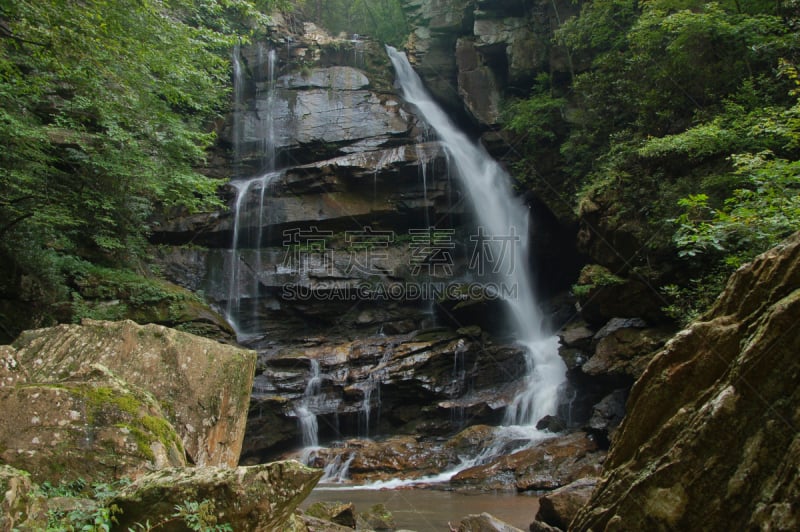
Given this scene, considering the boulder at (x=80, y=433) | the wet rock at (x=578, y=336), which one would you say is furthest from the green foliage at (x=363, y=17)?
the boulder at (x=80, y=433)

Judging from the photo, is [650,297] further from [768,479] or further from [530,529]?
[768,479]

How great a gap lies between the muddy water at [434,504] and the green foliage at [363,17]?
21157 mm

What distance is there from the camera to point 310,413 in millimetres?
13102

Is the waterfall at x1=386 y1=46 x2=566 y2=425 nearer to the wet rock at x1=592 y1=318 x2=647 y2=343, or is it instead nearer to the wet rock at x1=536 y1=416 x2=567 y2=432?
the wet rock at x1=536 y1=416 x2=567 y2=432

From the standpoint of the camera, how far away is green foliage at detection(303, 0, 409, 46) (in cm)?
2431

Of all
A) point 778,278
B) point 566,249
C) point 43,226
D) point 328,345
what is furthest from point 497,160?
point 778,278

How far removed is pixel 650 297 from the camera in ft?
32.2

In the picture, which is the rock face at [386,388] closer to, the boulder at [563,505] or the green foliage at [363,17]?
the boulder at [563,505]

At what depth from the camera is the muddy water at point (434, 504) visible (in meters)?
6.59

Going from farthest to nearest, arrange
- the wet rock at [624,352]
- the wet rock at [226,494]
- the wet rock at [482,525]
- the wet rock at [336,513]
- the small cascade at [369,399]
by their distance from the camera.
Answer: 1. the small cascade at [369,399]
2. the wet rock at [624,352]
3. the wet rock at [336,513]
4. the wet rock at [482,525]
5. the wet rock at [226,494]

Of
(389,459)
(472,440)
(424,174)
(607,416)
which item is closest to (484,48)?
(424,174)

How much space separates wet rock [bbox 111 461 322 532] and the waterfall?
10980 mm

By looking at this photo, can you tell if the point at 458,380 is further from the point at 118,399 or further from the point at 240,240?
the point at 118,399

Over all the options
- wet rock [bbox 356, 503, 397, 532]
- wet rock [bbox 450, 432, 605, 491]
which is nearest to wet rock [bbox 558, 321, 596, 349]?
wet rock [bbox 450, 432, 605, 491]
